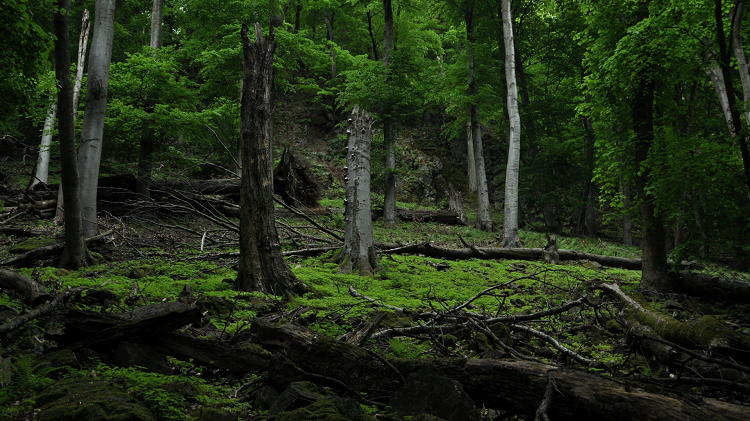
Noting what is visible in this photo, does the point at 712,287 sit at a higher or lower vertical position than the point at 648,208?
lower

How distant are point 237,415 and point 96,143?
826 centimetres

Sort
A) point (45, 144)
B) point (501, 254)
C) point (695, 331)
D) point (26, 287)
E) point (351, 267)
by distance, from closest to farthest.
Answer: point (695, 331), point (26, 287), point (351, 267), point (501, 254), point (45, 144)

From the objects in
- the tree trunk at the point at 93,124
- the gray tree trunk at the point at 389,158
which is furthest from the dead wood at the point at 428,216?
the tree trunk at the point at 93,124

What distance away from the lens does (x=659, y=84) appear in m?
7.29

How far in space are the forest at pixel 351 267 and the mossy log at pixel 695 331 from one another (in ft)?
0.09

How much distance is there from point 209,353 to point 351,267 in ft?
15.0

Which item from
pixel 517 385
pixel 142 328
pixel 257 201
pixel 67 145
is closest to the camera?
pixel 517 385

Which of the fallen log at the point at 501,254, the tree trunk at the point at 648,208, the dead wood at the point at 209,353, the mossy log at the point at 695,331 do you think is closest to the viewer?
the dead wood at the point at 209,353

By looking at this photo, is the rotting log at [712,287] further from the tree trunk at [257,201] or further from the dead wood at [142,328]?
the dead wood at [142,328]

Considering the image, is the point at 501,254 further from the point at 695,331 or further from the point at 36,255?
the point at 36,255

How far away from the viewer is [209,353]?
319 cm

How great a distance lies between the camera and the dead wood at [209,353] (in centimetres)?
317

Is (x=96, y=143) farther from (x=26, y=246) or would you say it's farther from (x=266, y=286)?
(x=266, y=286)

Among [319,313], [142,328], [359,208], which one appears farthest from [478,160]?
[142,328]
